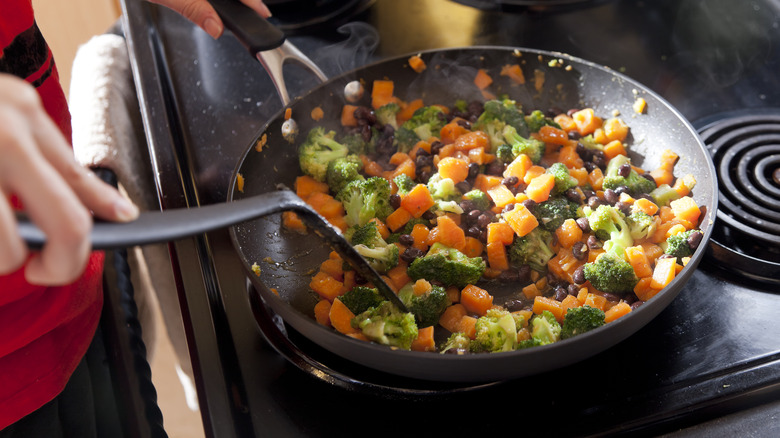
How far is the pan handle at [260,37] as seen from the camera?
154cm

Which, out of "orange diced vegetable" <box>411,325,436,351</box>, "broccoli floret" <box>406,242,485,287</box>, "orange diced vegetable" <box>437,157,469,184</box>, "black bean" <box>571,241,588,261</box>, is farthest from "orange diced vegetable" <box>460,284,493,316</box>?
"orange diced vegetable" <box>437,157,469,184</box>

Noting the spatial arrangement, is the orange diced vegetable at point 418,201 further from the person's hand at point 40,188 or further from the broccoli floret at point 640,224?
the person's hand at point 40,188

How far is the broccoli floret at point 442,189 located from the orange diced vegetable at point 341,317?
0.44 meters

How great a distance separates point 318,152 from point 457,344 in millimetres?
720

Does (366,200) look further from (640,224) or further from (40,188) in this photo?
(40,188)

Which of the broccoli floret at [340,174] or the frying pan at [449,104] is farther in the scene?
the broccoli floret at [340,174]

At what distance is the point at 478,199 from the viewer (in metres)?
1.54

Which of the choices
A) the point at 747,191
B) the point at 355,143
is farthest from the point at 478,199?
the point at 747,191

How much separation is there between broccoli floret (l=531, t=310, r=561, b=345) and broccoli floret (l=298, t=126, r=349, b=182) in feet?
2.36

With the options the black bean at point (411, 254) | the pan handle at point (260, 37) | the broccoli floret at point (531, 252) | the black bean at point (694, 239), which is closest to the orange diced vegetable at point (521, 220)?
the broccoli floret at point (531, 252)

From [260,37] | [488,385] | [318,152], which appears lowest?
[488,385]

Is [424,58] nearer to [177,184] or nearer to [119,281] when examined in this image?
[177,184]

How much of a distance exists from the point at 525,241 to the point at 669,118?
556mm

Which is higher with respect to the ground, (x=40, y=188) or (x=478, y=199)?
(x=40, y=188)
